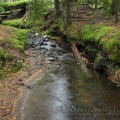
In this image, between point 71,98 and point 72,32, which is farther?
point 72,32

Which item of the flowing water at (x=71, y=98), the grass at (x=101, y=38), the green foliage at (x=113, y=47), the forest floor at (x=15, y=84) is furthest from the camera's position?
the grass at (x=101, y=38)

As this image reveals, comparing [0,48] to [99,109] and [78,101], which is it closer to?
[78,101]

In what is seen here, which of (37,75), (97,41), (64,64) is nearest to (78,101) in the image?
(37,75)

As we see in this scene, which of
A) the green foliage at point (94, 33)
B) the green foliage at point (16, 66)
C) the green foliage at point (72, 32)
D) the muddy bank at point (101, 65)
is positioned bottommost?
the muddy bank at point (101, 65)

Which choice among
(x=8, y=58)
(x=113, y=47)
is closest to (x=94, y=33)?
(x=113, y=47)

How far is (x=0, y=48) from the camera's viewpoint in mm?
14359

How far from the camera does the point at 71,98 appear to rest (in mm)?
10031

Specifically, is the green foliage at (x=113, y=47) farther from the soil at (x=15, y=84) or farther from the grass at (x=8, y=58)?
the grass at (x=8, y=58)

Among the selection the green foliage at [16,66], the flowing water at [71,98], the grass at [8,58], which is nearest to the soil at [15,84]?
the green foliage at [16,66]

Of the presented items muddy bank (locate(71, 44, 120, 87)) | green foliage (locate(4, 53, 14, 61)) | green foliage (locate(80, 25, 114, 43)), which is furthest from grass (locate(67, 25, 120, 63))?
green foliage (locate(4, 53, 14, 61))

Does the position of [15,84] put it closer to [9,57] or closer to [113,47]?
[9,57]

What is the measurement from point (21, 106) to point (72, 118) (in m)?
2.21

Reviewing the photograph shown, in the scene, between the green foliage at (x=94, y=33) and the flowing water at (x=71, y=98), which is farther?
the green foliage at (x=94, y=33)

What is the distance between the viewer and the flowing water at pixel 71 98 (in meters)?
8.52
